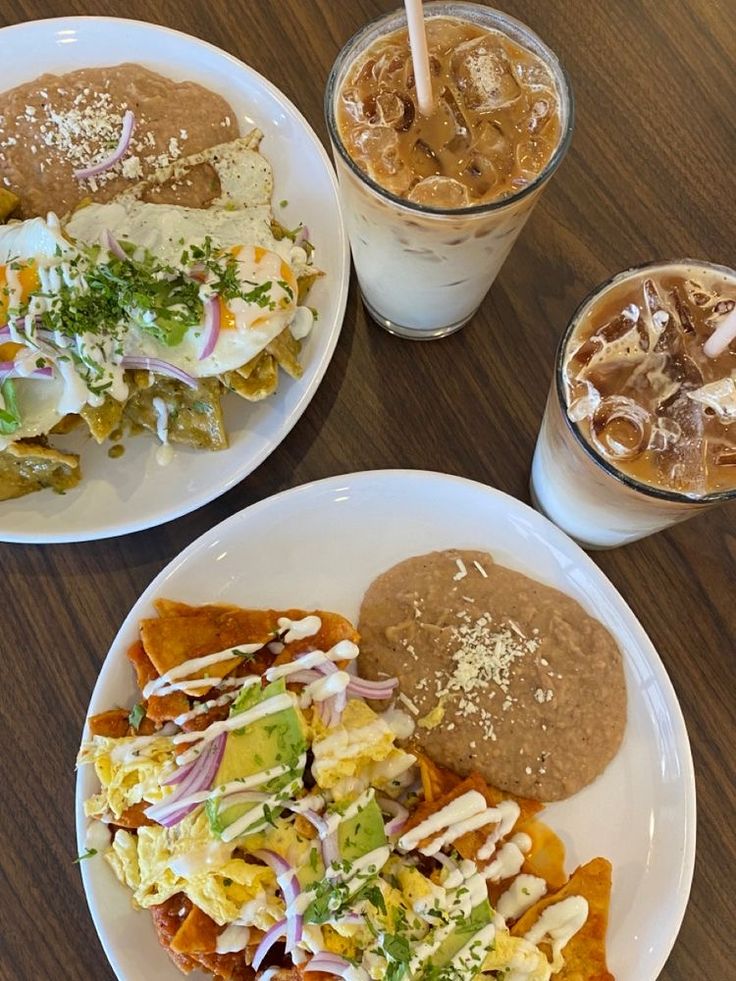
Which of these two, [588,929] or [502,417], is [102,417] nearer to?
[502,417]

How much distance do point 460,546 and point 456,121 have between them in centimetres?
78

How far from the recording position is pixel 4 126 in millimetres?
1717

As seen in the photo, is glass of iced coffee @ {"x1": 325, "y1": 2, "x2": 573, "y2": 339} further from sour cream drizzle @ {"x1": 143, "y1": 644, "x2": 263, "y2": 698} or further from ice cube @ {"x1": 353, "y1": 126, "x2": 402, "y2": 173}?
sour cream drizzle @ {"x1": 143, "y1": 644, "x2": 263, "y2": 698}

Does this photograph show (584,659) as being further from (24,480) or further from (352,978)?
(24,480)

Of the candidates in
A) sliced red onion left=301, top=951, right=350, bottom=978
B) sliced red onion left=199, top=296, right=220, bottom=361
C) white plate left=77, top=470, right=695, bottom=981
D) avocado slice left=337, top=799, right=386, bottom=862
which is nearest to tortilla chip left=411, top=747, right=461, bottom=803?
avocado slice left=337, top=799, right=386, bottom=862

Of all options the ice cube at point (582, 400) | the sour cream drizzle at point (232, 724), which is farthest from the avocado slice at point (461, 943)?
the ice cube at point (582, 400)

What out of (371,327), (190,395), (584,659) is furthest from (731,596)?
(190,395)

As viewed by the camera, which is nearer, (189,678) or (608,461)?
(608,461)

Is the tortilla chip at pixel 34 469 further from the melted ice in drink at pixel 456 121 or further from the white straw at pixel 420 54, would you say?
the white straw at pixel 420 54

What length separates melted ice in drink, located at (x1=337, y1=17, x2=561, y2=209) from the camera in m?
1.29

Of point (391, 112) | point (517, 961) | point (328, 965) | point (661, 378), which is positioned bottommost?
point (328, 965)

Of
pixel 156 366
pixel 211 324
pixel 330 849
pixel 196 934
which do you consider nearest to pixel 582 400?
pixel 211 324

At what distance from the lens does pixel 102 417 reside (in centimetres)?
155

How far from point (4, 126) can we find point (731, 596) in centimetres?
183
